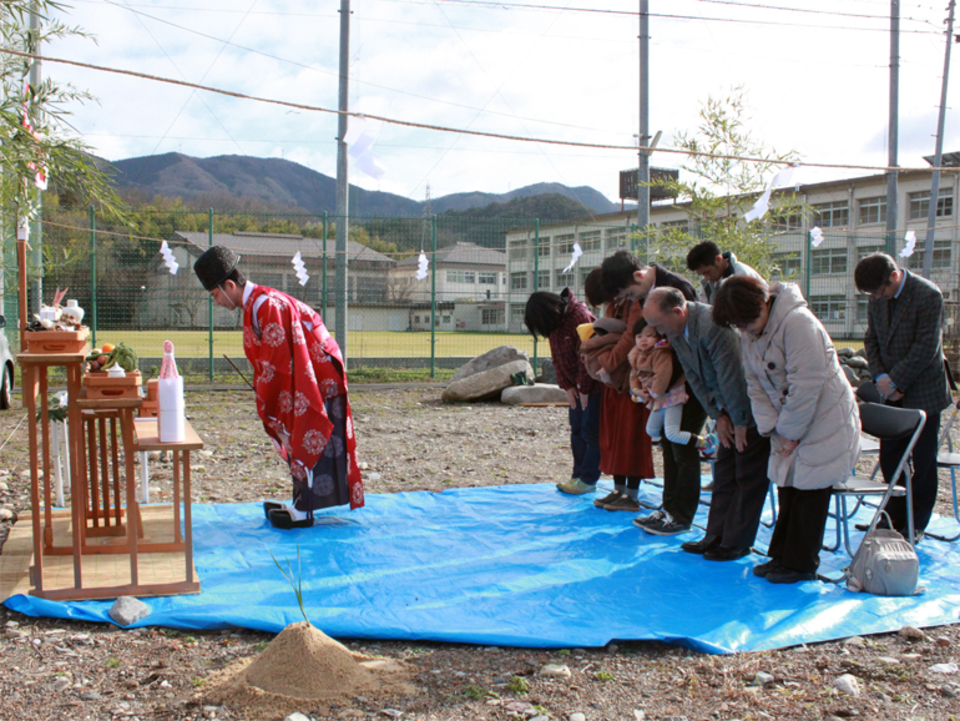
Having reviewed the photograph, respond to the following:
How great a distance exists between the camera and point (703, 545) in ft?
13.6

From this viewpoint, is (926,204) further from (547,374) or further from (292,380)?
(292,380)

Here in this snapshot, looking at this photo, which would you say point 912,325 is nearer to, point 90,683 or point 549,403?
point 90,683

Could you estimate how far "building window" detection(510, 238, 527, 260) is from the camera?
14.3m

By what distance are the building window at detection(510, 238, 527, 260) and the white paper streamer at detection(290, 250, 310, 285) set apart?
3708 mm

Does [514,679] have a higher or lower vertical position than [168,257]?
lower

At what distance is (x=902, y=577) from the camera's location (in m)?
3.53

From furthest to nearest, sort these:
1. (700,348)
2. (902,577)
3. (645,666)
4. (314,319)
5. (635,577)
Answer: (314,319)
(700,348)
(635,577)
(902,577)
(645,666)

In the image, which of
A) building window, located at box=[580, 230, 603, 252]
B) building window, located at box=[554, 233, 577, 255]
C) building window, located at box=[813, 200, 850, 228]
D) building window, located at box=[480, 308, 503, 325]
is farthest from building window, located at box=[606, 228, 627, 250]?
building window, located at box=[813, 200, 850, 228]

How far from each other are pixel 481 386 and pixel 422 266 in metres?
3.23

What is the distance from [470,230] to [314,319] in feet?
31.0

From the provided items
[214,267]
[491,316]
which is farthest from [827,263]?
[214,267]

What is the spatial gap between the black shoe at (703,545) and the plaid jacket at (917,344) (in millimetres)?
1354

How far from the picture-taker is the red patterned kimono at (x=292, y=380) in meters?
4.45

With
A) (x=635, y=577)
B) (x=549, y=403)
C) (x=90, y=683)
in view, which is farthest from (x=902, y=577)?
(x=549, y=403)
